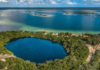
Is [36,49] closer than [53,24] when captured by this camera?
Yes

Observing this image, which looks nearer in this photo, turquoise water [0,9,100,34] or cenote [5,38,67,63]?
cenote [5,38,67,63]

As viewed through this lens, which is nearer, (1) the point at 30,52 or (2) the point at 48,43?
(1) the point at 30,52

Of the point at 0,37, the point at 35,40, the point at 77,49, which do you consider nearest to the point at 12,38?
the point at 0,37

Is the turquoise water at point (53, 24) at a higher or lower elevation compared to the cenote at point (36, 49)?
Result: lower

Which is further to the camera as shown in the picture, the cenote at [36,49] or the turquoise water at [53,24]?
the turquoise water at [53,24]

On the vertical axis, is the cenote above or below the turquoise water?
above

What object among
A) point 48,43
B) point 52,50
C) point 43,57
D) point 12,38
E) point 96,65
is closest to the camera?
point 96,65

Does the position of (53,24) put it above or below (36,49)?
below

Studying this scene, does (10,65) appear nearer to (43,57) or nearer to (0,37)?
(43,57)
